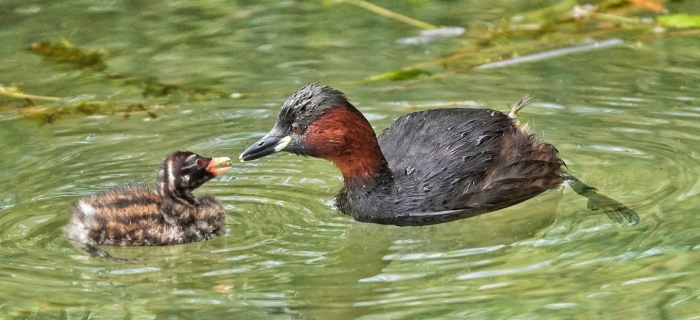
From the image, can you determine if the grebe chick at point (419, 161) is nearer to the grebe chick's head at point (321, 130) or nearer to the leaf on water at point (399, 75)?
the grebe chick's head at point (321, 130)

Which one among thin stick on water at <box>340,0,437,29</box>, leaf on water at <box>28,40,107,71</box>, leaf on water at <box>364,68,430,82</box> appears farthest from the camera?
thin stick on water at <box>340,0,437,29</box>

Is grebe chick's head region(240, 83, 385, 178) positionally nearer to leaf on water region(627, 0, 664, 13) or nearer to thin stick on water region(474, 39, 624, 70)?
thin stick on water region(474, 39, 624, 70)

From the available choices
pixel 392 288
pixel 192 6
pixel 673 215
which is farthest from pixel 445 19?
pixel 392 288

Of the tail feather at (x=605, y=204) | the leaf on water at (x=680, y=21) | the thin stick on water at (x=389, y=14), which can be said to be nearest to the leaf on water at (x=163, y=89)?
the thin stick on water at (x=389, y=14)

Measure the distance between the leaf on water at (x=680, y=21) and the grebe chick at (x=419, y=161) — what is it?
8.15 feet

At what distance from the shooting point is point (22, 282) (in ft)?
17.2

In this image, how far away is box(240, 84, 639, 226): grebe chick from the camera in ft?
20.1

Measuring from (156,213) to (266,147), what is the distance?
665mm

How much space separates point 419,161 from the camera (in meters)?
6.25

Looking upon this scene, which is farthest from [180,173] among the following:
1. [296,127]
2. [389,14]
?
[389,14]

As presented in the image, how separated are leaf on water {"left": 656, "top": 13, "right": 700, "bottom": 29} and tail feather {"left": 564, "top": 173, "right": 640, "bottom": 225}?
2.52 meters

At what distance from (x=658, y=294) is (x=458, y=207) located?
1.41 m

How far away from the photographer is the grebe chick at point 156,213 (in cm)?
572

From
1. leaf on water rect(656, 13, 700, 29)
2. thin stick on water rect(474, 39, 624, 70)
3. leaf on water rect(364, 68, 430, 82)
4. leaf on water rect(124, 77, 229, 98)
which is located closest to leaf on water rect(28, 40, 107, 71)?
leaf on water rect(124, 77, 229, 98)
